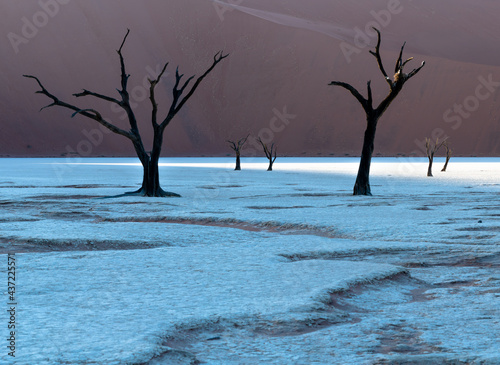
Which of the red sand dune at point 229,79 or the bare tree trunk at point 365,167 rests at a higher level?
the red sand dune at point 229,79

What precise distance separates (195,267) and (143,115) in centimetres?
8495

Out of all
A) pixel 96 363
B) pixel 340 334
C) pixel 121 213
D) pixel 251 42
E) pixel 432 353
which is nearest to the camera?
pixel 96 363

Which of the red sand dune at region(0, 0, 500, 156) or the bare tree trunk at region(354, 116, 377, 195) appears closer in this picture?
the bare tree trunk at region(354, 116, 377, 195)

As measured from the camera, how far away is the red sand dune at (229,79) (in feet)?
288

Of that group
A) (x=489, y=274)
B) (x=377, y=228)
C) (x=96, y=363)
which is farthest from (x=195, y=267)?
(x=377, y=228)

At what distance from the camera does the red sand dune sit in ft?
288

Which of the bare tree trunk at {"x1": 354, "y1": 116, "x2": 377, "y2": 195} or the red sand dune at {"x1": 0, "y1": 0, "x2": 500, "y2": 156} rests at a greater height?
the red sand dune at {"x1": 0, "y1": 0, "x2": 500, "y2": 156}

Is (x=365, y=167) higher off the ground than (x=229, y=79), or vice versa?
(x=229, y=79)

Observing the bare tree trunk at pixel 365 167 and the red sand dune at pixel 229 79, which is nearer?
the bare tree trunk at pixel 365 167

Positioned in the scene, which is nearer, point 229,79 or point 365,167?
point 365,167

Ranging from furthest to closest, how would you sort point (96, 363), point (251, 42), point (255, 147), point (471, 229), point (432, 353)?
point (251, 42) → point (255, 147) → point (471, 229) → point (432, 353) → point (96, 363)

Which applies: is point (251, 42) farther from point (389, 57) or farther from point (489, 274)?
point (489, 274)

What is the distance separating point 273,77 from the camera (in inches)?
3762

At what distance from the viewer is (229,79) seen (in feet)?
318
